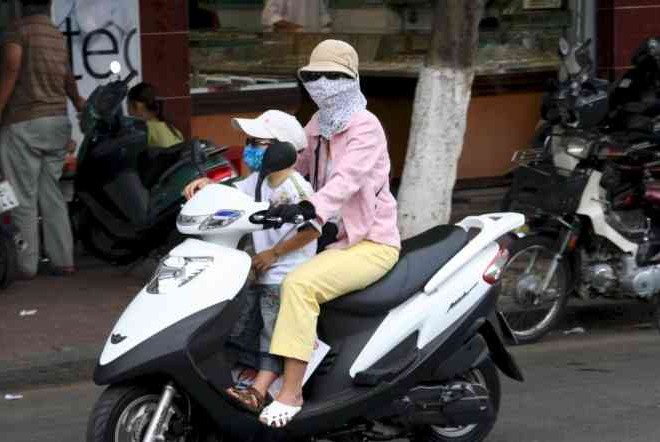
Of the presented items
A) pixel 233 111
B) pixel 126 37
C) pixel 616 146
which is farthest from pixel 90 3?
pixel 616 146

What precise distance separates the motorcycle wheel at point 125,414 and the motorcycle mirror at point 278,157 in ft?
3.06

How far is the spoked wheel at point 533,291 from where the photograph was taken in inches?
340

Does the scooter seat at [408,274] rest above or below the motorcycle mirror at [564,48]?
below

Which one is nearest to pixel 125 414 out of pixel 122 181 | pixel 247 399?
pixel 247 399

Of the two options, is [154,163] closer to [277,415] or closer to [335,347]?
[335,347]

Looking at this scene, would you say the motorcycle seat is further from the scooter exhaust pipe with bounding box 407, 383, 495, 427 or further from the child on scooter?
the scooter exhaust pipe with bounding box 407, 383, 495, 427

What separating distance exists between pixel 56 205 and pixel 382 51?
4035mm

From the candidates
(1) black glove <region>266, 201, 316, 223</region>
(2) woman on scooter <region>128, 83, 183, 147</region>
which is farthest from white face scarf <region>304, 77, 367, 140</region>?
(2) woman on scooter <region>128, 83, 183, 147</region>

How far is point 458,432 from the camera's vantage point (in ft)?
20.7

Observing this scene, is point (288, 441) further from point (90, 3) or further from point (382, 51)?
point (382, 51)

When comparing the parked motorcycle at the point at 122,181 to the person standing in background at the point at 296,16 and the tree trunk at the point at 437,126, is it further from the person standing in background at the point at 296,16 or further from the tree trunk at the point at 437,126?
the person standing in background at the point at 296,16

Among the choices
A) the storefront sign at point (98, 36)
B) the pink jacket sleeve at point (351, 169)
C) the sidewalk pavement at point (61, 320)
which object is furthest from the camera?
the storefront sign at point (98, 36)

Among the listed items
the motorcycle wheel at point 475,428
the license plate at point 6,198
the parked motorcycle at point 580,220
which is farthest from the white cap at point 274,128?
the license plate at point 6,198

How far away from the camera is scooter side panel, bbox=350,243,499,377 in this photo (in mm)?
5852
